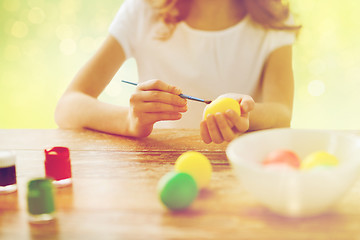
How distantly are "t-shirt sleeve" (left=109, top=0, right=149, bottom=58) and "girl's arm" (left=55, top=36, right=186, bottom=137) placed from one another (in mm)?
38

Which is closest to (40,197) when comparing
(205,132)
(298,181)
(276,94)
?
(298,181)

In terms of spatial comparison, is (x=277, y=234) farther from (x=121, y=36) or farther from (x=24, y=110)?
(x=24, y=110)

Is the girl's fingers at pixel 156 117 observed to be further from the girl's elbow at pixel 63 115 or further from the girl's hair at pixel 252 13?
the girl's hair at pixel 252 13

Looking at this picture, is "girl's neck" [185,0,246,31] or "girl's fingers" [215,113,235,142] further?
Answer: "girl's neck" [185,0,246,31]

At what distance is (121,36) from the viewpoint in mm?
1641

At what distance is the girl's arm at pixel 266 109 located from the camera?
3.18 feet

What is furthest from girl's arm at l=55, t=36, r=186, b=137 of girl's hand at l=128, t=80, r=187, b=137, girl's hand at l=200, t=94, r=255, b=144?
girl's hand at l=200, t=94, r=255, b=144

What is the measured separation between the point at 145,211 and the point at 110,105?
2.48 ft

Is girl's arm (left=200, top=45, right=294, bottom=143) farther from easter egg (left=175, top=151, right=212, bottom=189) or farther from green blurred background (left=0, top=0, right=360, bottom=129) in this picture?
green blurred background (left=0, top=0, right=360, bottom=129)

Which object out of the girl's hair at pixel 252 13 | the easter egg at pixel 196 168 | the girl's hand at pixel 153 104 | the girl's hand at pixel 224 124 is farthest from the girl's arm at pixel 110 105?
the easter egg at pixel 196 168

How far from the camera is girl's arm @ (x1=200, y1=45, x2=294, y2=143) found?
3.18ft

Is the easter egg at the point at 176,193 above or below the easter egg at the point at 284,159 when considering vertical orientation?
below

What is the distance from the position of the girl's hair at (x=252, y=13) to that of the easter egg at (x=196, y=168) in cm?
102

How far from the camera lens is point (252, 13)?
163cm
